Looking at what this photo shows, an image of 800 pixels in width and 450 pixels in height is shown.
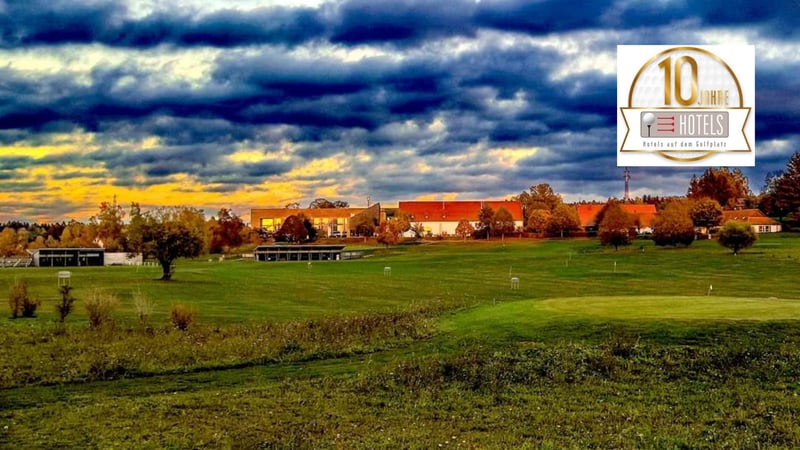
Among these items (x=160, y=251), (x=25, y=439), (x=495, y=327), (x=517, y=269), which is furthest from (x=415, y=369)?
(x=517, y=269)

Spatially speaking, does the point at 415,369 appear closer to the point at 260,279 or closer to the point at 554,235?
the point at 260,279

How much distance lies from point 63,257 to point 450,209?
87346 mm

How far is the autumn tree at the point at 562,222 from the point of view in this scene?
13375cm

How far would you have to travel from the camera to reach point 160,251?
2330 inches

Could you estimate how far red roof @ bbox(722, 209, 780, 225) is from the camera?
439 ft

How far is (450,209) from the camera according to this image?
169 metres

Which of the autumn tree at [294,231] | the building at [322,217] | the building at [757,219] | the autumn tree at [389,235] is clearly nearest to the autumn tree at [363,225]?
the building at [322,217]

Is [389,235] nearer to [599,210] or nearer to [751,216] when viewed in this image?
[599,210]

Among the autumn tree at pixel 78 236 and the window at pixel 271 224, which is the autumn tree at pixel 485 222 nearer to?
the window at pixel 271 224

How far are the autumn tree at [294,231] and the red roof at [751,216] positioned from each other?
74.7 m

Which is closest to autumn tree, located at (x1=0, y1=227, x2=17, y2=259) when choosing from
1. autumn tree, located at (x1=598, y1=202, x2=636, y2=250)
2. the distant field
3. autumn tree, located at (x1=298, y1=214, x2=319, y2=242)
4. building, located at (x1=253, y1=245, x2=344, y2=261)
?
building, located at (x1=253, y1=245, x2=344, y2=261)

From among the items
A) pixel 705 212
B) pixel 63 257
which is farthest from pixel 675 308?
pixel 705 212

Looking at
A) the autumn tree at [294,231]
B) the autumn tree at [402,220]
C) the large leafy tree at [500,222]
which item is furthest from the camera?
the autumn tree at [294,231]

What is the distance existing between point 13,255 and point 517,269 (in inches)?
3328
